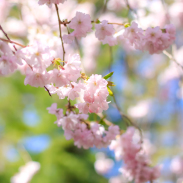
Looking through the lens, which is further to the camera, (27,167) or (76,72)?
(27,167)

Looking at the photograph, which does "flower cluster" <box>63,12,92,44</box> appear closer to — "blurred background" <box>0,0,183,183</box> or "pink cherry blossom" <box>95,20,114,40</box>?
"pink cherry blossom" <box>95,20,114,40</box>

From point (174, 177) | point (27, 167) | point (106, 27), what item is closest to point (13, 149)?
point (27, 167)

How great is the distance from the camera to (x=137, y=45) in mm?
972

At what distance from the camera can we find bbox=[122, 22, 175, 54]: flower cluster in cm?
94

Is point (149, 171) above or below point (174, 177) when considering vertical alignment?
below

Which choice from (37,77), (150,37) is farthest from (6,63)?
(150,37)

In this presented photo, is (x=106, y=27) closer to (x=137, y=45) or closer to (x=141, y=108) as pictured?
(x=137, y=45)

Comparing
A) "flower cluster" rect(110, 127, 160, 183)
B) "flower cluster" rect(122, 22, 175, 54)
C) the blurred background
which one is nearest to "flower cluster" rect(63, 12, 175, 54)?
"flower cluster" rect(122, 22, 175, 54)

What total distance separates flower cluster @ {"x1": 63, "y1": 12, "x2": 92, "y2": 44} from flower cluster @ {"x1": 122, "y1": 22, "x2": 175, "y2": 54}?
0.58 ft

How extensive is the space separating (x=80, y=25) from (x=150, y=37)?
32cm

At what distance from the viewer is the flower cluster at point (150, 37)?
94 cm

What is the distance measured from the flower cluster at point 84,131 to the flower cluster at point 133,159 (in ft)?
0.61

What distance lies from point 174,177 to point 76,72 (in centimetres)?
363

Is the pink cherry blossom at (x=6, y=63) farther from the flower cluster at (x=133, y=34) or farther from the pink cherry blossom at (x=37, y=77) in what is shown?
the flower cluster at (x=133, y=34)
